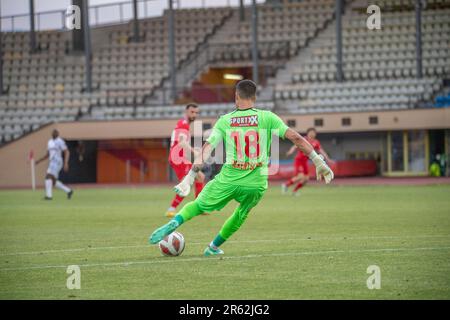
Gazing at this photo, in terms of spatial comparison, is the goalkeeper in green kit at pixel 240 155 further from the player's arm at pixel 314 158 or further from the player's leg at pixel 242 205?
the player's arm at pixel 314 158

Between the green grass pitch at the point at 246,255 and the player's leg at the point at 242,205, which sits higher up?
the player's leg at the point at 242,205

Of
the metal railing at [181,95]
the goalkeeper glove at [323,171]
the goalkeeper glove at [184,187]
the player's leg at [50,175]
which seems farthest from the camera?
the metal railing at [181,95]

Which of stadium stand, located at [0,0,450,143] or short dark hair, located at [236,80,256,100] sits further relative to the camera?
stadium stand, located at [0,0,450,143]

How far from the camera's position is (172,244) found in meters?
12.5

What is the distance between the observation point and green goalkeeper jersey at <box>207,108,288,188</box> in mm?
11719

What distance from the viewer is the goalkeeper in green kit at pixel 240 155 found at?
11.7 metres

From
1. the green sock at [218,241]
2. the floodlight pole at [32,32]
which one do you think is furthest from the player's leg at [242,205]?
the floodlight pole at [32,32]

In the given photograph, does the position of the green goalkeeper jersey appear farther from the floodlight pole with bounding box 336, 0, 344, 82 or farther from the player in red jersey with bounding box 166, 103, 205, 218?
the floodlight pole with bounding box 336, 0, 344, 82

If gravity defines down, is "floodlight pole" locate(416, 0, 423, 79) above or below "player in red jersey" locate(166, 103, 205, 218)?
above

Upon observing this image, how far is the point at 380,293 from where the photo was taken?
29.8ft

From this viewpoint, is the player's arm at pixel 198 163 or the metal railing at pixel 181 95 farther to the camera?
the metal railing at pixel 181 95

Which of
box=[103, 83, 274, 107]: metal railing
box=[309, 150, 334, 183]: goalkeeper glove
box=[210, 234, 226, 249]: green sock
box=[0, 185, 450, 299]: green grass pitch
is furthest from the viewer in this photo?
box=[103, 83, 274, 107]: metal railing

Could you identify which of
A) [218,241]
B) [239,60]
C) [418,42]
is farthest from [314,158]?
[239,60]

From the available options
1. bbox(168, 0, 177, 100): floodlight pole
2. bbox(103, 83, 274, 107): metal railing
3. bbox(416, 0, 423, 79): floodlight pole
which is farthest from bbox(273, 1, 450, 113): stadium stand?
bbox(168, 0, 177, 100): floodlight pole
